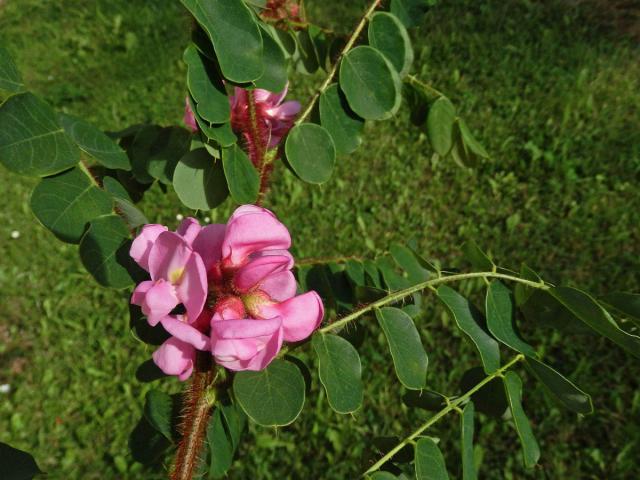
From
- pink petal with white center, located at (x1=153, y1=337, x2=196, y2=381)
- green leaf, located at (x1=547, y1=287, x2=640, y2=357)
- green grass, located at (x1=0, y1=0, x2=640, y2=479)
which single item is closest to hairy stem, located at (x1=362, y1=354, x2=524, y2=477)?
green leaf, located at (x1=547, y1=287, x2=640, y2=357)

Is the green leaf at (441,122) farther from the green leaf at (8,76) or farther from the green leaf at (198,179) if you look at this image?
the green leaf at (8,76)

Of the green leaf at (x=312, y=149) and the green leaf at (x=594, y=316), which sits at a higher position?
the green leaf at (x=594, y=316)

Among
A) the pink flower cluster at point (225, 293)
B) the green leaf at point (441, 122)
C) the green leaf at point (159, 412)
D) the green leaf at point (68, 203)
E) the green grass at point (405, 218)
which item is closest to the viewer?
the pink flower cluster at point (225, 293)

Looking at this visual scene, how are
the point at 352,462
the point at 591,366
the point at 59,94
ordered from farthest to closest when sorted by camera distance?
the point at 59,94 < the point at 591,366 < the point at 352,462

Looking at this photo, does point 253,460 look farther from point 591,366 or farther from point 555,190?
point 555,190

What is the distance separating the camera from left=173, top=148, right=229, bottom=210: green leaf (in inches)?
31.5

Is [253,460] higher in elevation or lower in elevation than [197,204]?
lower

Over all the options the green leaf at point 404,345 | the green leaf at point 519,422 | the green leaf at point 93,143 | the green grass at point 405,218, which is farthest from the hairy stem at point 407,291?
the green grass at point 405,218

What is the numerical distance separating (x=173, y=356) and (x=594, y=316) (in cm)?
41

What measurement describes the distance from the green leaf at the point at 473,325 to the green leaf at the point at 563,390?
0.06 metres

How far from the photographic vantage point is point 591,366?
2.25 metres

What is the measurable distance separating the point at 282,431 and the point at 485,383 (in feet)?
4.86

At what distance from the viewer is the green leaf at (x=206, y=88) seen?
68cm

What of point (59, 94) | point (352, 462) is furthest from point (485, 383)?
point (59, 94)
